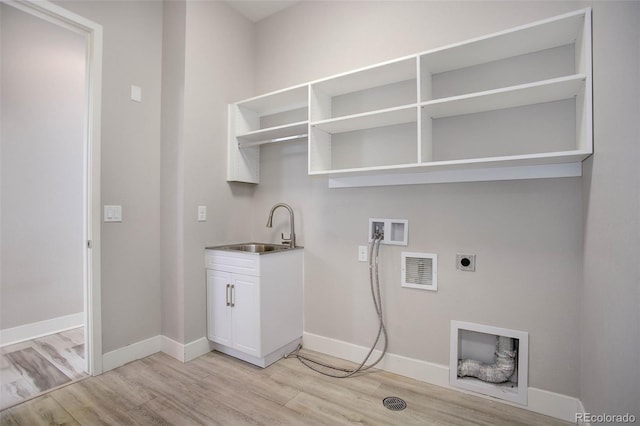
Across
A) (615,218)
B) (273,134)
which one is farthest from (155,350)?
(615,218)

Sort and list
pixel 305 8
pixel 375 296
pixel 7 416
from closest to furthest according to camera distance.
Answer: pixel 7 416, pixel 375 296, pixel 305 8

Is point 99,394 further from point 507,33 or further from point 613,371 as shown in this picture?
point 507,33

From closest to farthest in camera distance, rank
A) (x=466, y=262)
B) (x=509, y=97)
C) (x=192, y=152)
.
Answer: (x=509, y=97), (x=466, y=262), (x=192, y=152)

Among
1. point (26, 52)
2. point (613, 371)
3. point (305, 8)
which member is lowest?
point (613, 371)

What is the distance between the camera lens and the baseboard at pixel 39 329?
2762mm

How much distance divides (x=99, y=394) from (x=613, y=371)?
9.11ft

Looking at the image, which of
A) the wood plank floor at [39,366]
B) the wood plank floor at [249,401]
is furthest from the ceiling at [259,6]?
the wood plank floor at [39,366]

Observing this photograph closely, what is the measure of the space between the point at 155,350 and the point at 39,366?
0.80 m

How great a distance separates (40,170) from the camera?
9.86 feet

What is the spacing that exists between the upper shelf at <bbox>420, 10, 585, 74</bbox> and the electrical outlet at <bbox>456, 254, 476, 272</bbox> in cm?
122

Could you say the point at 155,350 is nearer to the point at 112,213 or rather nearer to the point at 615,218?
the point at 112,213

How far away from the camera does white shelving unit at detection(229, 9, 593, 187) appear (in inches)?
63.3

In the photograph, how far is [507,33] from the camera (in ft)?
5.32

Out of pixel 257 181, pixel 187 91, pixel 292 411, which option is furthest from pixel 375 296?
pixel 187 91
